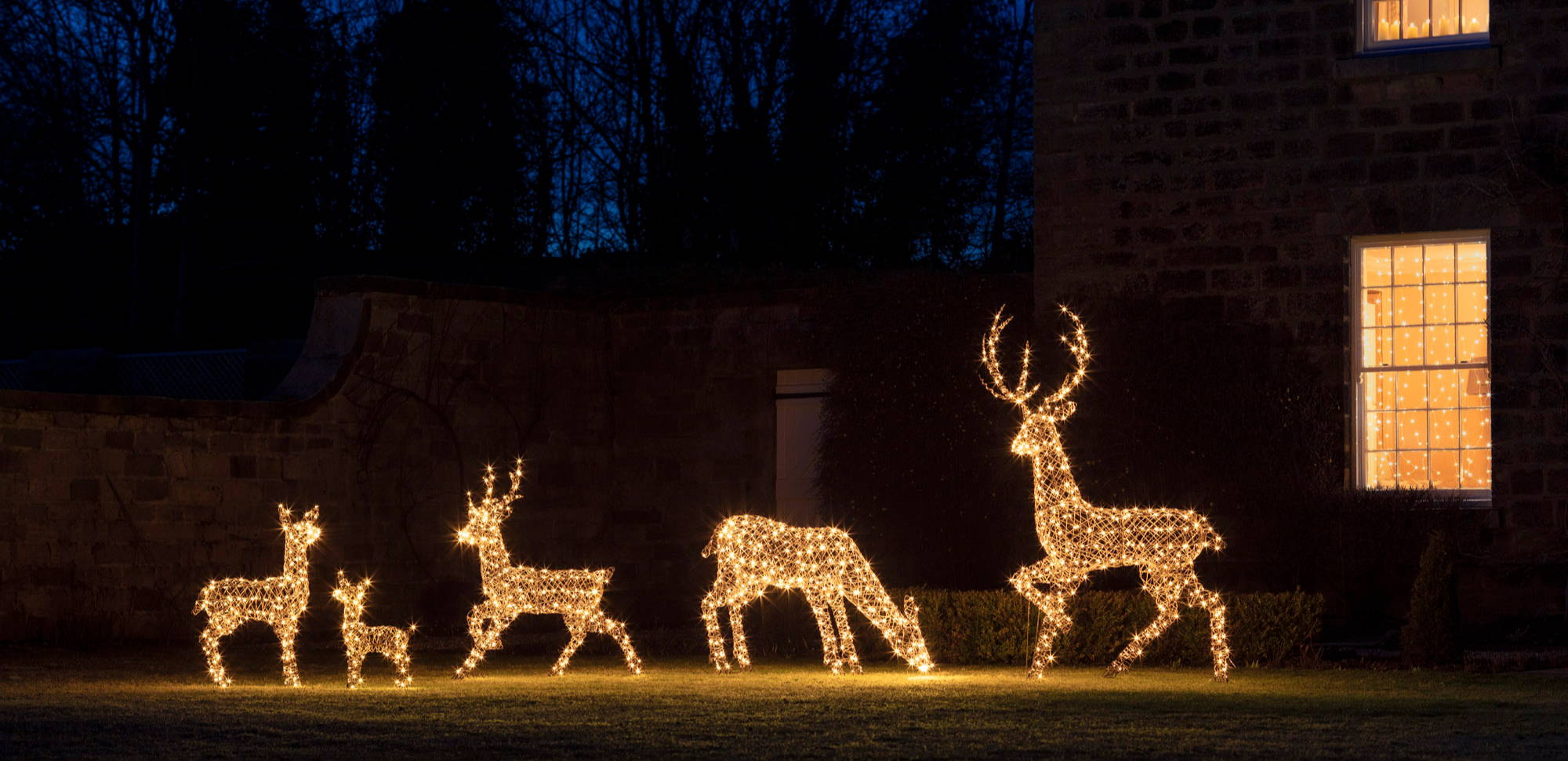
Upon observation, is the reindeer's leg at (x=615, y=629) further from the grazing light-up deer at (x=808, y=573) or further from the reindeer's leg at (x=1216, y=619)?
the reindeer's leg at (x=1216, y=619)

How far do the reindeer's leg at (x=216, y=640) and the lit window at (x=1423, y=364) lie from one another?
332 inches

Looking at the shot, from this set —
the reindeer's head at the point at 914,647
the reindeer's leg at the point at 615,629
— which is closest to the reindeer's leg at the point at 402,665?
the reindeer's leg at the point at 615,629

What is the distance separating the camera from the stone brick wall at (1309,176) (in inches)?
570

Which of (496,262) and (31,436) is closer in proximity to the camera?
(31,436)

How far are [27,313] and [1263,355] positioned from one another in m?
18.7

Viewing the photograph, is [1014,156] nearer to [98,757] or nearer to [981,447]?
[981,447]

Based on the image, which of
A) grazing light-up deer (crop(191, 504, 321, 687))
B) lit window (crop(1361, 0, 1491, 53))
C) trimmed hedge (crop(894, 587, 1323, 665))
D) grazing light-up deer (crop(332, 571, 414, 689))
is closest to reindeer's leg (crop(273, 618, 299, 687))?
grazing light-up deer (crop(191, 504, 321, 687))

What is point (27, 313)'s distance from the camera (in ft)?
90.0

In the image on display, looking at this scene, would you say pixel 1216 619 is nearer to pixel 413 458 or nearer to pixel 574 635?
pixel 574 635

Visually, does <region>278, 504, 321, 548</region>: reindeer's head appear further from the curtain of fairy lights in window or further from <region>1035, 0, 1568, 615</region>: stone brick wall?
the curtain of fairy lights in window

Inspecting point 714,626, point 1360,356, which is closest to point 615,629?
point 714,626

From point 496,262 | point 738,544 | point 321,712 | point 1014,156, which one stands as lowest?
point 321,712

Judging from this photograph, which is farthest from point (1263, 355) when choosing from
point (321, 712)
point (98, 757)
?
point (98, 757)

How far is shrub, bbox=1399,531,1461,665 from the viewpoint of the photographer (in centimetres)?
1248
